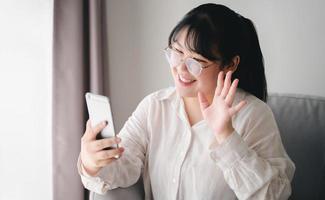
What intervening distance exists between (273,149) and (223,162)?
178 mm

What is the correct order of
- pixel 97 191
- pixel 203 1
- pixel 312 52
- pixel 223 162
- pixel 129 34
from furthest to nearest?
1. pixel 129 34
2. pixel 203 1
3. pixel 312 52
4. pixel 97 191
5. pixel 223 162

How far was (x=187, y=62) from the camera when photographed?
46.3 inches

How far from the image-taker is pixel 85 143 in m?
1.16

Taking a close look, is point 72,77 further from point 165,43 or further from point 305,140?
point 305,140

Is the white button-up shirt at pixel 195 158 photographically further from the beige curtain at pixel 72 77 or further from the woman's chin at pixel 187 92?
the beige curtain at pixel 72 77

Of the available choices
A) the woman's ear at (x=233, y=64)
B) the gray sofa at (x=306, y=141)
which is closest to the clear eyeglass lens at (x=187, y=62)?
the woman's ear at (x=233, y=64)

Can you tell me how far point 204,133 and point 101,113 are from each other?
337 mm

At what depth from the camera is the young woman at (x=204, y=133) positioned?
1.10 meters
